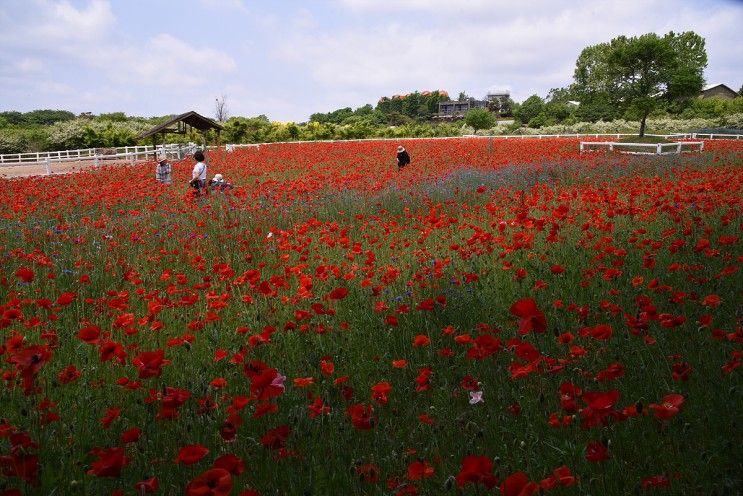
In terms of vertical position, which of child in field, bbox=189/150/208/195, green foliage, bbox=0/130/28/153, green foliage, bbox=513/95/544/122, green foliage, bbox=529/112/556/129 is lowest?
child in field, bbox=189/150/208/195

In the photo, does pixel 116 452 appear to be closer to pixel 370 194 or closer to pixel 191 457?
pixel 191 457

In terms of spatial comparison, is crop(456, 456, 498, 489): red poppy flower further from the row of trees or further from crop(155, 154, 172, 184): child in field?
the row of trees

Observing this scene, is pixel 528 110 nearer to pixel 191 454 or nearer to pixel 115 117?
pixel 115 117

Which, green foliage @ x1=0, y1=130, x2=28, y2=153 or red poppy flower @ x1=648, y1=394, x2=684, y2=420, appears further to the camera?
green foliage @ x1=0, y1=130, x2=28, y2=153

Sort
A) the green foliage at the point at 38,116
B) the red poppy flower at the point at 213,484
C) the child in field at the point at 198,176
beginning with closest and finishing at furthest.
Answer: the red poppy flower at the point at 213,484 → the child in field at the point at 198,176 → the green foliage at the point at 38,116

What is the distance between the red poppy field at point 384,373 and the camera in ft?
6.84

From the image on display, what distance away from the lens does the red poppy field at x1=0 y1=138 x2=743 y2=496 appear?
2086 millimetres

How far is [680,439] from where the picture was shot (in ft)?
7.97

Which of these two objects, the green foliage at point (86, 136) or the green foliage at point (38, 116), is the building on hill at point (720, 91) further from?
the green foliage at point (38, 116)

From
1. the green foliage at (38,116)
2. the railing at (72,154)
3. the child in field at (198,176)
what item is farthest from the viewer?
the green foliage at (38,116)

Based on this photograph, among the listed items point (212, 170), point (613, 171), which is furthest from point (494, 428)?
point (212, 170)

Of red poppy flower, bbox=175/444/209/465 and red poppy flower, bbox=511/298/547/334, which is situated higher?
red poppy flower, bbox=511/298/547/334

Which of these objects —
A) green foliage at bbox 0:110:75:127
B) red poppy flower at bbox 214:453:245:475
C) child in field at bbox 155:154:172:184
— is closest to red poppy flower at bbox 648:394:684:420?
red poppy flower at bbox 214:453:245:475

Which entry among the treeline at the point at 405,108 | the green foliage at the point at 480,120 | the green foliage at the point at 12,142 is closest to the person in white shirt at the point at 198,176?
the green foliage at the point at 12,142
